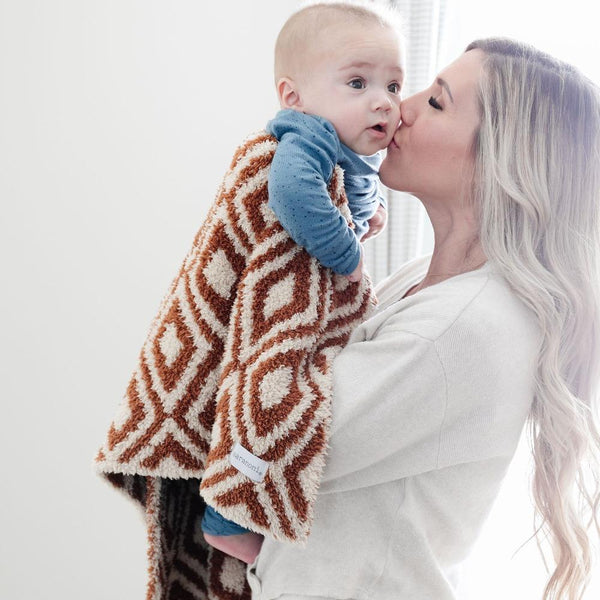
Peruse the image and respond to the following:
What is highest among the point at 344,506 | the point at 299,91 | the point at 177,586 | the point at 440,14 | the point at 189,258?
the point at 440,14

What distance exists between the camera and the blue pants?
3.91 feet

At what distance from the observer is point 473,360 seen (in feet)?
3.62

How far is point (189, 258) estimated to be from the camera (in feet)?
4.12

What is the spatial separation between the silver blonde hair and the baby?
183mm

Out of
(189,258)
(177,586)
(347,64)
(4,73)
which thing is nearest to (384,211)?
(347,64)

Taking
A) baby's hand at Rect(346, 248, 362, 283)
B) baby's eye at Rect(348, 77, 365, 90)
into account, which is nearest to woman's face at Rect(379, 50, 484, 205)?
baby's eye at Rect(348, 77, 365, 90)

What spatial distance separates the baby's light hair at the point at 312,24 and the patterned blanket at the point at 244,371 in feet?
0.55

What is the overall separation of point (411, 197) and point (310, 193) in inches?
42.3

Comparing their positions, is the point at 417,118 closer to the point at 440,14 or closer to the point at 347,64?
the point at 347,64

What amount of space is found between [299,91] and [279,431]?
1.97 feet

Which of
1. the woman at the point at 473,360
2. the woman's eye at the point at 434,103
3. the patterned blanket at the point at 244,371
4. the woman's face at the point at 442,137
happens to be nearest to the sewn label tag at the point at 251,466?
the patterned blanket at the point at 244,371

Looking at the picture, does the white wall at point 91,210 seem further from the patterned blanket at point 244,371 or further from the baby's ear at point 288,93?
the patterned blanket at point 244,371

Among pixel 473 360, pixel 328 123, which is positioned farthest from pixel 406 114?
pixel 473 360

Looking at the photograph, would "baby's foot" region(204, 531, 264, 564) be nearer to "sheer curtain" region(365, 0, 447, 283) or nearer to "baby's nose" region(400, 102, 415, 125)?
"baby's nose" region(400, 102, 415, 125)
